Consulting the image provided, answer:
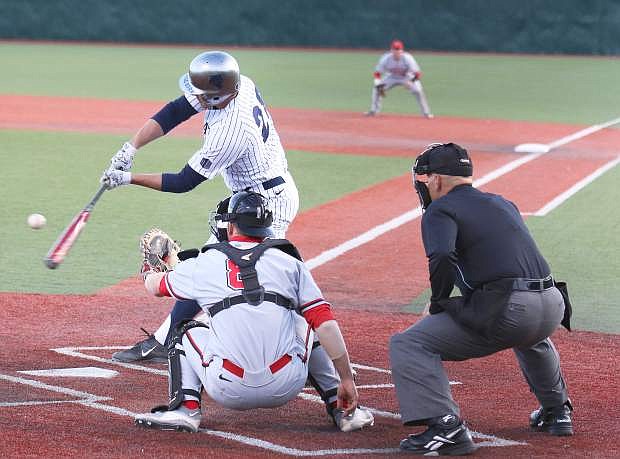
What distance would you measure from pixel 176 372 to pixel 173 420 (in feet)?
0.86

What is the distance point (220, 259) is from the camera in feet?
19.1

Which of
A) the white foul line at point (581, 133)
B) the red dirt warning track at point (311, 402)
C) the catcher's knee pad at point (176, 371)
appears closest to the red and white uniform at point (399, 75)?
the white foul line at point (581, 133)

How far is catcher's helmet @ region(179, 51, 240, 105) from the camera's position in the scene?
6.89m

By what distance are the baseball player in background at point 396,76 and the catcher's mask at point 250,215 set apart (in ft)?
63.2

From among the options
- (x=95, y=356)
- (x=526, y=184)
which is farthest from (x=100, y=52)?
(x=95, y=356)

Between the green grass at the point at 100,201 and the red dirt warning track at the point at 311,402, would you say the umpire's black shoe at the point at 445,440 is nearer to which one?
the red dirt warning track at the point at 311,402

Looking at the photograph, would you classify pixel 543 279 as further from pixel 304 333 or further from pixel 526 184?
pixel 526 184

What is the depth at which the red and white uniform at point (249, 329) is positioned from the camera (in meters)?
5.75

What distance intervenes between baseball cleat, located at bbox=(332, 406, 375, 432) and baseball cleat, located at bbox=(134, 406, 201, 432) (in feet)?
2.22

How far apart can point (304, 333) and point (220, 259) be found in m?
0.59

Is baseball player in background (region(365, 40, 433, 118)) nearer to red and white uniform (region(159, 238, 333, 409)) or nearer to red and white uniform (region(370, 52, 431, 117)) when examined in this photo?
red and white uniform (region(370, 52, 431, 117))

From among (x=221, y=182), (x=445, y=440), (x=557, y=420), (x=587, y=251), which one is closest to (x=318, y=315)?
(x=445, y=440)

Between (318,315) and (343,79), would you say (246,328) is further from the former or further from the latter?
(343,79)

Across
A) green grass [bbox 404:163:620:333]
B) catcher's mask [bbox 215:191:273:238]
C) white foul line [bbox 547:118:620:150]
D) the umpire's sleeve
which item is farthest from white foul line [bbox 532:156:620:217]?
catcher's mask [bbox 215:191:273:238]
